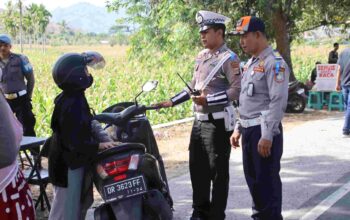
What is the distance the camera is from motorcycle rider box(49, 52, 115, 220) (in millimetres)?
3387

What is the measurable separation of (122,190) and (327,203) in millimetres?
2902

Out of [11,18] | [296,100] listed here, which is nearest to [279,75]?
[296,100]

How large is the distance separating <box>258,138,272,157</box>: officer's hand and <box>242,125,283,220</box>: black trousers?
0.08m

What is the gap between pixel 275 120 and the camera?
395 cm

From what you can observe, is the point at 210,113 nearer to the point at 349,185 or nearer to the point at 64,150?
the point at 64,150

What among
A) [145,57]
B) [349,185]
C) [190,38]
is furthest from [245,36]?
[145,57]

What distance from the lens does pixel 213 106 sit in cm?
446

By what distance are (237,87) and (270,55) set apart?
439 millimetres

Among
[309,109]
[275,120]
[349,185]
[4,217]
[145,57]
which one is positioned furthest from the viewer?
[145,57]

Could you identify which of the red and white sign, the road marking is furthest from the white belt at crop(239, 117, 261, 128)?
the red and white sign

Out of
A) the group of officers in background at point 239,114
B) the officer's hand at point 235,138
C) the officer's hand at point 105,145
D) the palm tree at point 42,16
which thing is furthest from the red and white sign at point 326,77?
the palm tree at point 42,16

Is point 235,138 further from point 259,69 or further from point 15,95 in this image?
point 15,95

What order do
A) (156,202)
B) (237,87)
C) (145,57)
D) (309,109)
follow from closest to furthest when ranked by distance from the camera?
(156,202) < (237,87) < (309,109) < (145,57)

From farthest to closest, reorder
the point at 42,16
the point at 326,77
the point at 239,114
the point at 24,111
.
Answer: the point at 42,16 → the point at 326,77 → the point at 24,111 → the point at 239,114
